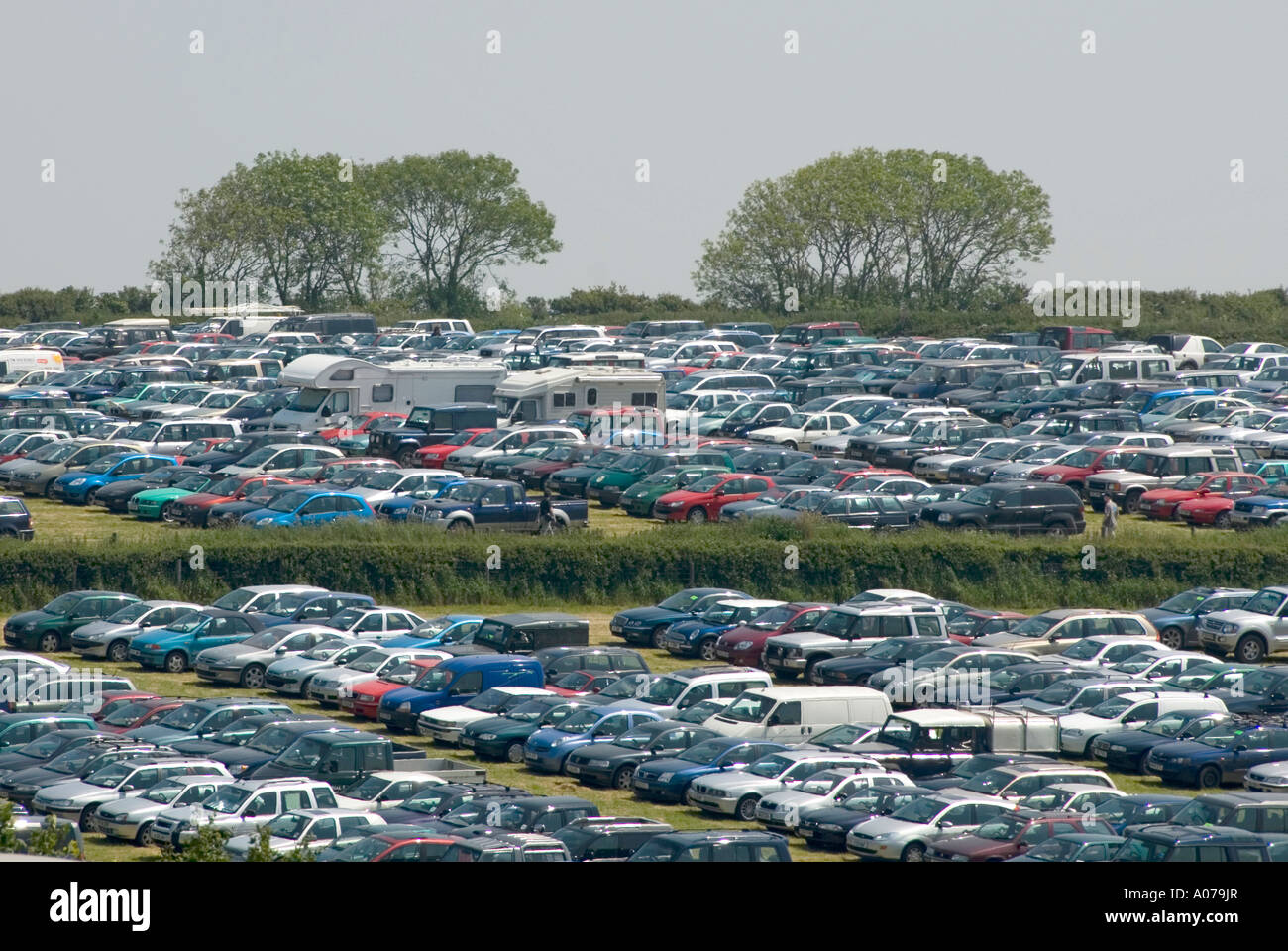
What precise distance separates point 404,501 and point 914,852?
24.6 m

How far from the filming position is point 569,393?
60.2m

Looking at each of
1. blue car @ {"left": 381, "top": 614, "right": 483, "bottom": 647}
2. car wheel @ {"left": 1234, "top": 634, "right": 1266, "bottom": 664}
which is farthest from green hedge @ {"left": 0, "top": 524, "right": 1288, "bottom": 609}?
car wheel @ {"left": 1234, "top": 634, "right": 1266, "bottom": 664}

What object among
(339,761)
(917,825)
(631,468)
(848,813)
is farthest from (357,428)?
(917,825)

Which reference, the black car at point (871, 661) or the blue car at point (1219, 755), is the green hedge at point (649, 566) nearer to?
the black car at point (871, 661)

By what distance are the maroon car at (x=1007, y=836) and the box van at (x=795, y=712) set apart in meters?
6.23

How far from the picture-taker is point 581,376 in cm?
6044

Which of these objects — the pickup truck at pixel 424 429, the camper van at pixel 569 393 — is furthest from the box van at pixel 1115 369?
the pickup truck at pixel 424 429

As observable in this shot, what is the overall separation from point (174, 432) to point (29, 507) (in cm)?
700

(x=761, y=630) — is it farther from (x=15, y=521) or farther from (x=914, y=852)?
(x=15, y=521)

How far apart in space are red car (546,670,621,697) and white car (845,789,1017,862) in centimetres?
896

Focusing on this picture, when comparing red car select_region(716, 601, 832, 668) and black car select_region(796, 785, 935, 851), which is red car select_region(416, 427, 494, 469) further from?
black car select_region(796, 785, 935, 851)

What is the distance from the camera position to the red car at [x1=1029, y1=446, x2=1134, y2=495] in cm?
5216
